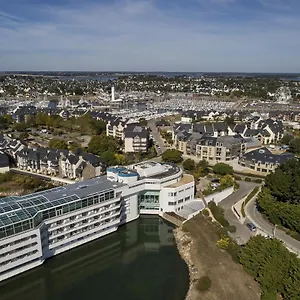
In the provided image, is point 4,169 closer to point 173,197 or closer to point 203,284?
point 173,197

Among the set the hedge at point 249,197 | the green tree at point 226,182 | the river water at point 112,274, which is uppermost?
the green tree at point 226,182

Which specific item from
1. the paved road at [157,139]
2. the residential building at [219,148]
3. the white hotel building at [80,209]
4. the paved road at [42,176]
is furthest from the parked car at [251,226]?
the paved road at [157,139]

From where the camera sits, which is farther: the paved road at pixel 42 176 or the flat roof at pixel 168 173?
the paved road at pixel 42 176

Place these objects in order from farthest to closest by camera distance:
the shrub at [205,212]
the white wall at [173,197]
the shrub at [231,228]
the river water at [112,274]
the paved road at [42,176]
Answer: the paved road at [42,176], the white wall at [173,197], the shrub at [205,212], the shrub at [231,228], the river water at [112,274]

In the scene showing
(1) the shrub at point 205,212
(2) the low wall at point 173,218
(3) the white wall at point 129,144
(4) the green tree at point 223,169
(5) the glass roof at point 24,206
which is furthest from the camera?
(3) the white wall at point 129,144

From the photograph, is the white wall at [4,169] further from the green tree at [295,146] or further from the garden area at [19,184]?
the green tree at [295,146]

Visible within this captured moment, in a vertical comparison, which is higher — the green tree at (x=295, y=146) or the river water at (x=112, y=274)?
the green tree at (x=295, y=146)

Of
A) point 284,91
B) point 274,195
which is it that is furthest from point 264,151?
point 284,91

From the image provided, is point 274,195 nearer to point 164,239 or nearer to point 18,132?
point 164,239
